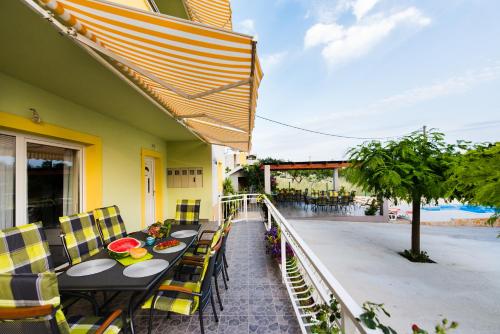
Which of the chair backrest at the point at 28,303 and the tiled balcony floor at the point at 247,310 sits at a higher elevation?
the chair backrest at the point at 28,303

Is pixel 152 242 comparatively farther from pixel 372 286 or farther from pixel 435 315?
pixel 435 315

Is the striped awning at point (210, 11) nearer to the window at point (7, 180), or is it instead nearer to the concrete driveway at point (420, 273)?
the window at point (7, 180)

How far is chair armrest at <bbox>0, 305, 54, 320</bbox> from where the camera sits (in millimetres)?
1097

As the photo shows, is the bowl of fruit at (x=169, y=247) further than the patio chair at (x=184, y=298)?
Yes

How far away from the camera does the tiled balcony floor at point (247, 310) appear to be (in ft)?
7.78

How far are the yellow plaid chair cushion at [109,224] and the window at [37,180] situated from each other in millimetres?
912

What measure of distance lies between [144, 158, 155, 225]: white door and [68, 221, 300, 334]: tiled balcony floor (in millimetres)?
3908

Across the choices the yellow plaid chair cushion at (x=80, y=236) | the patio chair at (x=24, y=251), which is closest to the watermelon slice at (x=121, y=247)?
the patio chair at (x=24, y=251)

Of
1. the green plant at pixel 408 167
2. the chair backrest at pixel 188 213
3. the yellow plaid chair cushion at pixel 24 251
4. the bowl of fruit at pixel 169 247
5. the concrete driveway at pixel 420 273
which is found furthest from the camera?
the green plant at pixel 408 167

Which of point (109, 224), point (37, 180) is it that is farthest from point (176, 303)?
point (37, 180)

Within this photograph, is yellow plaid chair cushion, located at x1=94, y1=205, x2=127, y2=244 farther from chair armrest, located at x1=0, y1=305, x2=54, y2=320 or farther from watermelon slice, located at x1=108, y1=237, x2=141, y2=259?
chair armrest, located at x1=0, y1=305, x2=54, y2=320

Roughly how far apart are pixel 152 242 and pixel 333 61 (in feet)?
43.2

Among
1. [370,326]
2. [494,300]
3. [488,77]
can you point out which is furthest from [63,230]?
[488,77]

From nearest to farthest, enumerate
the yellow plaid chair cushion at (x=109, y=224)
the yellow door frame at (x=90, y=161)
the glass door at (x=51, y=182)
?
the glass door at (x=51, y=182)
the yellow plaid chair cushion at (x=109, y=224)
the yellow door frame at (x=90, y=161)
